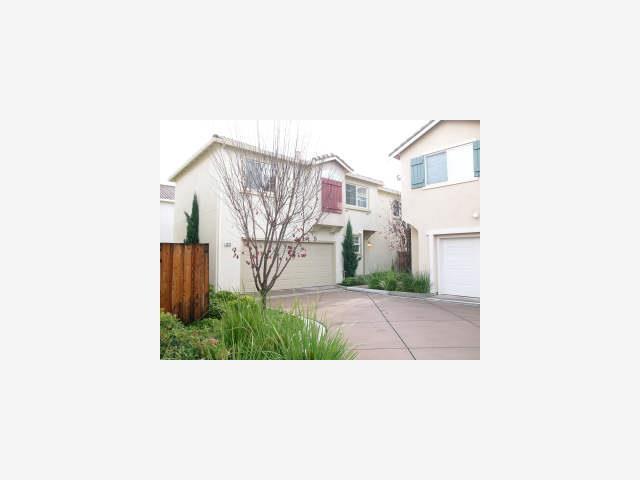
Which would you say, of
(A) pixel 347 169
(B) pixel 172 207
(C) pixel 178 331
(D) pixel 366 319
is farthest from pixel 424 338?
(B) pixel 172 207

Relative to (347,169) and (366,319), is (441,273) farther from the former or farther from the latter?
(347,169)

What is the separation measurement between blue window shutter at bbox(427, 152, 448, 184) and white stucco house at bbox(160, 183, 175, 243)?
28.2 feet

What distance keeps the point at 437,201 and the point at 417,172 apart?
1.07 m

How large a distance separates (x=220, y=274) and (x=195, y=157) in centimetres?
327

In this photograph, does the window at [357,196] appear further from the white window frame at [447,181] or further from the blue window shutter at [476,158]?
the blue window shutter at [476,158]

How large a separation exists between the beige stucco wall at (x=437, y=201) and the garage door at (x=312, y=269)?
3.22m

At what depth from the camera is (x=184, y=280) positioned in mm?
4449

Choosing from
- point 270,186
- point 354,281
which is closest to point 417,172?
point 354,281

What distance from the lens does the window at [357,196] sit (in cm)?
1270

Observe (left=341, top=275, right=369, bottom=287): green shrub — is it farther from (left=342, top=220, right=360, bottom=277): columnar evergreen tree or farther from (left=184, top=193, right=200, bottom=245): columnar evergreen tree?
(left=184, top=193, right=200, bottom=245): columnar evergreen tree

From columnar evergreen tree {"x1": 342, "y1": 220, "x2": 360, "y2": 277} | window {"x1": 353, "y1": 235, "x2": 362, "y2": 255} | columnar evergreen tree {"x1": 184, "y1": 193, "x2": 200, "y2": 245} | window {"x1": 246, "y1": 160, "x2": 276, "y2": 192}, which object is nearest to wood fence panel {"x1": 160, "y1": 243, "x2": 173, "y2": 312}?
window {"x1": 246, "y1": 160, "x2": 276, "y2": 192}

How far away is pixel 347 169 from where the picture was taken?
11719mm

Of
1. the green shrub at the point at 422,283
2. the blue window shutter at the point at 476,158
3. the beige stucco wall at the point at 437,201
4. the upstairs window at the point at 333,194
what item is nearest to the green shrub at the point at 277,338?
the green shrub at the point at 422,283

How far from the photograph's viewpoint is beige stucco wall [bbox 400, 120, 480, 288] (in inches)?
309
